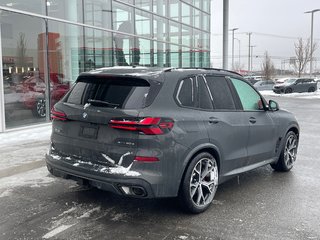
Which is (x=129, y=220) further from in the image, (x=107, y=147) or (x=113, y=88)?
(x=113, y=88)

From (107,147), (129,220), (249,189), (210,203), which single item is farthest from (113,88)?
(249,189)

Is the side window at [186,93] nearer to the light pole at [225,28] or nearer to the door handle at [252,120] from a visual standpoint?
the door handle at [252,120]

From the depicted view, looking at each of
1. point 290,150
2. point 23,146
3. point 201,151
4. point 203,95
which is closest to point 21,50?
point 23,146

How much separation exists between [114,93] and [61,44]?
9.81 m

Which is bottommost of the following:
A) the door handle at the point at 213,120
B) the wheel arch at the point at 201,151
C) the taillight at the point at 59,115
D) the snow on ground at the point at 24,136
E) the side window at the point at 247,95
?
the snow on ground at the point at 24,136

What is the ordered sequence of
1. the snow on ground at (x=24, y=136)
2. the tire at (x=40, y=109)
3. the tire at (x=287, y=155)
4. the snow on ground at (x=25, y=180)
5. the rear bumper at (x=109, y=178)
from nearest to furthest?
the rear bumper at (x=109, y=178)
the snow on ground at (x=25, y=180)
the tire at (x=287, y=155)
the snow on ground at (x=24, y=136)
the tire at (x=40, y=109)

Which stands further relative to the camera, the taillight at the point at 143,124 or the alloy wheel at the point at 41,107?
the alloy wheel at the point at 41,107

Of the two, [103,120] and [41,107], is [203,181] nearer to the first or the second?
[103,120]

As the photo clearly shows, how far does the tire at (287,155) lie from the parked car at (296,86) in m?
28.0

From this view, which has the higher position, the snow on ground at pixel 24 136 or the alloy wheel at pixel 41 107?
the alloy wheel at pixel 41 107

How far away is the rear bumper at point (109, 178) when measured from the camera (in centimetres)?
394

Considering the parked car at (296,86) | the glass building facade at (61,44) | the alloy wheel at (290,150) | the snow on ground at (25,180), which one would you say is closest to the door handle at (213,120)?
the alloy wheel at (290,150)

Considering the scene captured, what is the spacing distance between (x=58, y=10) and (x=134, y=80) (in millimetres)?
9781

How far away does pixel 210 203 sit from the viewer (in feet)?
15.7
